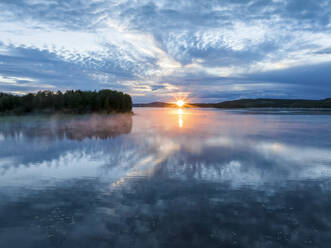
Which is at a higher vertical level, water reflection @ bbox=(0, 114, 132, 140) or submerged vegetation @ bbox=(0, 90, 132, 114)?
submerged vegetation @ bbox=(0, 90, 132, 114)

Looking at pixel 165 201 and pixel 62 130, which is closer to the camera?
pixel 165 201

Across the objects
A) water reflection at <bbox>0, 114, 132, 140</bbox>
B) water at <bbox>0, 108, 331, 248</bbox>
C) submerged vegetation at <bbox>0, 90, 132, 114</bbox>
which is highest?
submerged vegetation at <bbox>0, 90, 132, 114</bbox>

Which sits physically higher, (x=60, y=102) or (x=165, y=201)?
(x=60, y=102)

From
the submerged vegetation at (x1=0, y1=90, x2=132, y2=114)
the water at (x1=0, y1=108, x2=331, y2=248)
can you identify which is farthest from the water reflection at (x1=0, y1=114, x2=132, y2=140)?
the submerged vegetation at (x1=0, y1=90, x2=132, y2=114)

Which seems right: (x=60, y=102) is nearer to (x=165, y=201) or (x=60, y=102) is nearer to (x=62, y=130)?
(x=62, y=130)

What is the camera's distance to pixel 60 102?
95188mm

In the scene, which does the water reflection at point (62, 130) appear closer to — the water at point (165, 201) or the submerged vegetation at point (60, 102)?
the water at point (165, 201)

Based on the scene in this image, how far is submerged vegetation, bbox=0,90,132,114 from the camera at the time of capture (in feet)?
291

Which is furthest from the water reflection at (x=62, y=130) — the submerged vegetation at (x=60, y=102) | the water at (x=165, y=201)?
the submerged vegetation at (x=60, y=102)

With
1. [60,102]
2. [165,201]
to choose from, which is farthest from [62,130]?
[60,102]

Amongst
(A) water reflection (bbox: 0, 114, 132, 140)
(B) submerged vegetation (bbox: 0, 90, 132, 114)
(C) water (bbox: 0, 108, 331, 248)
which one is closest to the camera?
(C) water (bbox: 0, 108, 331, 248)

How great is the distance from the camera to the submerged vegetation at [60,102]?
88.7 m

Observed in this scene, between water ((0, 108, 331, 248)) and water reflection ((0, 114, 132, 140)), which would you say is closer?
water ((0, 108, 331, 248))

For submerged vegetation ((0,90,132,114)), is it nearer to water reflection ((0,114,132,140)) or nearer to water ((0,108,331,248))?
water reflection ((0,114,132,140))
